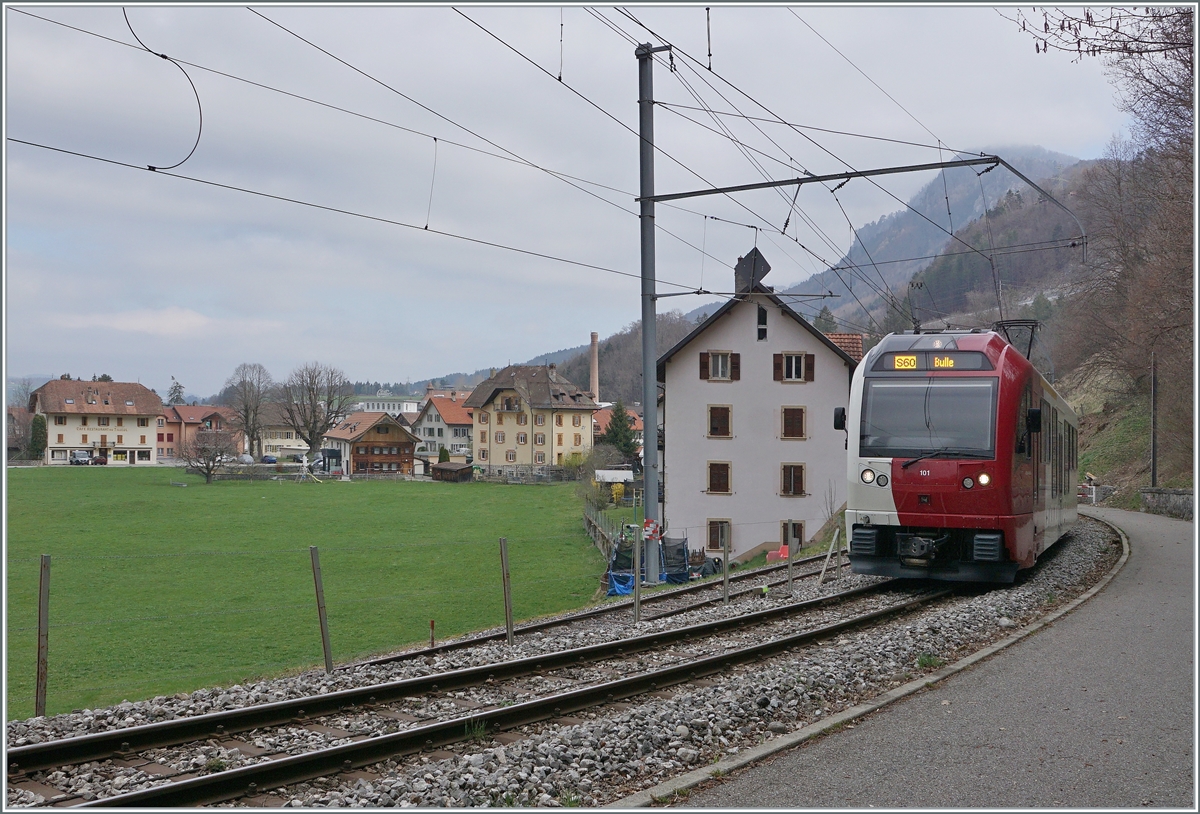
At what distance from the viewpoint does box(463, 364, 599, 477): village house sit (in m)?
102

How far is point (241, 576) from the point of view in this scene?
3534 cm

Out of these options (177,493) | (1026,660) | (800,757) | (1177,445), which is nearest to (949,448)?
(1026,660)

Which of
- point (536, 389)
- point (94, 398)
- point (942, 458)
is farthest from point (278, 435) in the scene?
point (942, 458)

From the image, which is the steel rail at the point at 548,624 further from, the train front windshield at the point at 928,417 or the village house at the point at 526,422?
the village house at the point at 526,422

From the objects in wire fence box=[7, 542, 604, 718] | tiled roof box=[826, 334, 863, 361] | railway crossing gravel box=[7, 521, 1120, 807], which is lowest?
wire fence box=[7, 542, 604, 718]

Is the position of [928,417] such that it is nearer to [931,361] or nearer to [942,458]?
[942,458]

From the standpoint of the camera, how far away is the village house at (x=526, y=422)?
10150cm

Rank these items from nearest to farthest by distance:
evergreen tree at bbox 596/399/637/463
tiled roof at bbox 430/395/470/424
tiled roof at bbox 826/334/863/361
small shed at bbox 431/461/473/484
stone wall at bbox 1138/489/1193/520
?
stone wall at bbox 1138/489/1193/520 < tiled roof at bbox 826/334/863/361 < evergreen tree at bbox 596/399/637/463 < small shed at bbox 431/461/473/484 < tiled roof at bbox 430/395/470/424

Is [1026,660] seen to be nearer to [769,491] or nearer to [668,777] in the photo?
[668,777]

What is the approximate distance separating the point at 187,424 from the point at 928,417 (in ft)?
360

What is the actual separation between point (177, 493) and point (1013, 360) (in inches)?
2614

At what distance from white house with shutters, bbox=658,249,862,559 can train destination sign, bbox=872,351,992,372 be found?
2725cm

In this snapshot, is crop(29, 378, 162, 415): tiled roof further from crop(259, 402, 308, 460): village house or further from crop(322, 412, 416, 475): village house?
crop(322, 412, 416, 475): village house

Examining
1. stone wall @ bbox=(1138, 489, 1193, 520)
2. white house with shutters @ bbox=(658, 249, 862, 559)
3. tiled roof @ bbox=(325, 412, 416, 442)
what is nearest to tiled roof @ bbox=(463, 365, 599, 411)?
tiled roof @ bbox=(325, 412, 416, 442)
